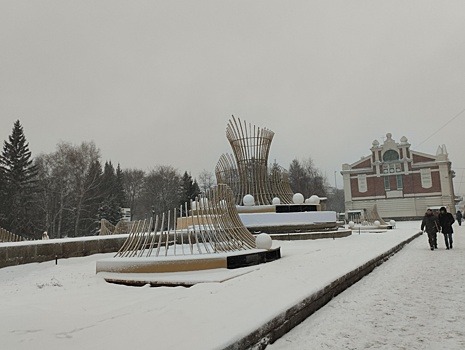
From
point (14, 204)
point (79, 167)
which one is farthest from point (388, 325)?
point (79, 167)

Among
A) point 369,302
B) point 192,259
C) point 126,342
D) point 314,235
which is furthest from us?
point 314,235

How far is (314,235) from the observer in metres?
20.3

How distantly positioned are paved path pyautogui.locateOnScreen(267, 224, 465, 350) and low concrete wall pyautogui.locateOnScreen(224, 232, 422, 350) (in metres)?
0.09

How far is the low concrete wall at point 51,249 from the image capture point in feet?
36.9

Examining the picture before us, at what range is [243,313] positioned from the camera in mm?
4461

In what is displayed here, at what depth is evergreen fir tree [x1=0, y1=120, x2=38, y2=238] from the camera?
3772 centimetres

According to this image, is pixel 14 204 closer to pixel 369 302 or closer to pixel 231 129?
pixel 231 129

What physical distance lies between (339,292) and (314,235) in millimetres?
13783

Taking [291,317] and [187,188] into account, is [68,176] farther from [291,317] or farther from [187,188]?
[291,317]

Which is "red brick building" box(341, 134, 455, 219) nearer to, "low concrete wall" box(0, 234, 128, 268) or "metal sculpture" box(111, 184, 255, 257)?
"low concrete wall" box(0, 234, 128, 268)

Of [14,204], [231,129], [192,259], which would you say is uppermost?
[231,129]

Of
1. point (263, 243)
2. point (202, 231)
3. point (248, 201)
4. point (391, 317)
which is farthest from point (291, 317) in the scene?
point (248, 201)

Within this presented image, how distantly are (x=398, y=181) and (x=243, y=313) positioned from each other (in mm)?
62747

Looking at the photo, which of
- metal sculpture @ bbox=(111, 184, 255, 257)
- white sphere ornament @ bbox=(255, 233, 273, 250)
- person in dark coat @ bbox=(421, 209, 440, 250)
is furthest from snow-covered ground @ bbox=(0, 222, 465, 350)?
person in dark coat @ bbox=(421, 209, 440, 250)
